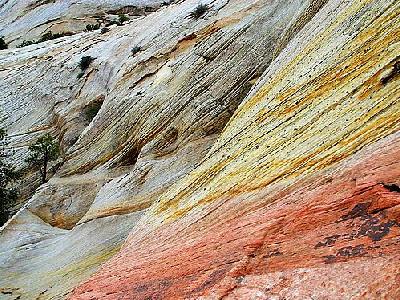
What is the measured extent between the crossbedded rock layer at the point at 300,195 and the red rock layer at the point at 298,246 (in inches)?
0.8

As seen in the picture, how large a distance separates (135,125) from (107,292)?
14779 mm

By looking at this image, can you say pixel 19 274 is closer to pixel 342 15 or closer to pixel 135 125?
pixel 135 125

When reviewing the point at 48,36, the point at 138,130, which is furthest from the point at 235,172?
the point at 48,36

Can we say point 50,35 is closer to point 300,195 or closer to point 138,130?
point 138,130

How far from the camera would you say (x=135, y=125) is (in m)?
25.2

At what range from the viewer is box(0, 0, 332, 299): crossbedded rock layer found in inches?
779

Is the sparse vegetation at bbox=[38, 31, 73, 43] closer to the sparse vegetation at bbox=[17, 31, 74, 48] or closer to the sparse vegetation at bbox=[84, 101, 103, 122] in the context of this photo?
the sparse vegetation at bbox=[17, 31, 74, 48]

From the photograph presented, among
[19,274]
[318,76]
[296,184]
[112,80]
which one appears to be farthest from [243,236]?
[112,80]

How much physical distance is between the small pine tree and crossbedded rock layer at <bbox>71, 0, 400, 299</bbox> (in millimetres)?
18187

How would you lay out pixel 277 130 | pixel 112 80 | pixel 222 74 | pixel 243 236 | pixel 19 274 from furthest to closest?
pixel 112 80
pixel 222 74
pixel 19 274
pixel 277 130
pixel 243 236

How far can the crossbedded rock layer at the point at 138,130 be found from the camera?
779 inches

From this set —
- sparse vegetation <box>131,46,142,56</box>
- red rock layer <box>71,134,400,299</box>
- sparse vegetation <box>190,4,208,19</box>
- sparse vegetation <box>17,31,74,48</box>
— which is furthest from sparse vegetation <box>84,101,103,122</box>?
sparse vegetation <box>17,31,74,48</box>

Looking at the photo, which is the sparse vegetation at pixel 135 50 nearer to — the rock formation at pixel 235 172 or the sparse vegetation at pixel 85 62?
the rock formation at pixel 235 172

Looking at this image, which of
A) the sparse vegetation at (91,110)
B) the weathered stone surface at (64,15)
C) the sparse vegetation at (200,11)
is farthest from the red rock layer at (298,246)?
the weathered stone surface at (64,15)
